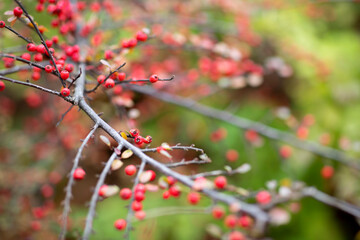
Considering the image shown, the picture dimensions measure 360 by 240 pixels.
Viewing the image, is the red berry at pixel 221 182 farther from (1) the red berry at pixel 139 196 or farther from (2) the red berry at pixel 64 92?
(2) the red berry at pixel 64 92

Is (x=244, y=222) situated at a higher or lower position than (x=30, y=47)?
lower

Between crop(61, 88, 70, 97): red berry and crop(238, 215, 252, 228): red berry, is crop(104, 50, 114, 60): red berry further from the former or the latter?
crop(238, 215, 252, 228): red berry

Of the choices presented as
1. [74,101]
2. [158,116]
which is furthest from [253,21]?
[74,101]

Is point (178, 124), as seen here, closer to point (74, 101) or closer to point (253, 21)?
point (253, 21)

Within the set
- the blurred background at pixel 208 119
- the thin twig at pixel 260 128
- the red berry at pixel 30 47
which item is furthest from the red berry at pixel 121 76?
the blurred background at pixel 208 119

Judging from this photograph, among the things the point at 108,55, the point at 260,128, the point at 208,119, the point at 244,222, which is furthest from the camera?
the point at 208,119

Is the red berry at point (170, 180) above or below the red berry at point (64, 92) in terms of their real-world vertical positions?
below

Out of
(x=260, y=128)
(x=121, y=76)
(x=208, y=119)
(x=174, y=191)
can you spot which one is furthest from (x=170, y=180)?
(x=208, y=119)

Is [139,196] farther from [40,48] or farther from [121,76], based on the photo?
A: [40,48]

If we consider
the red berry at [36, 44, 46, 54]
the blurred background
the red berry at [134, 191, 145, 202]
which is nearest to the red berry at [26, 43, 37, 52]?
the red berry at [36, 44, 46, 54]
